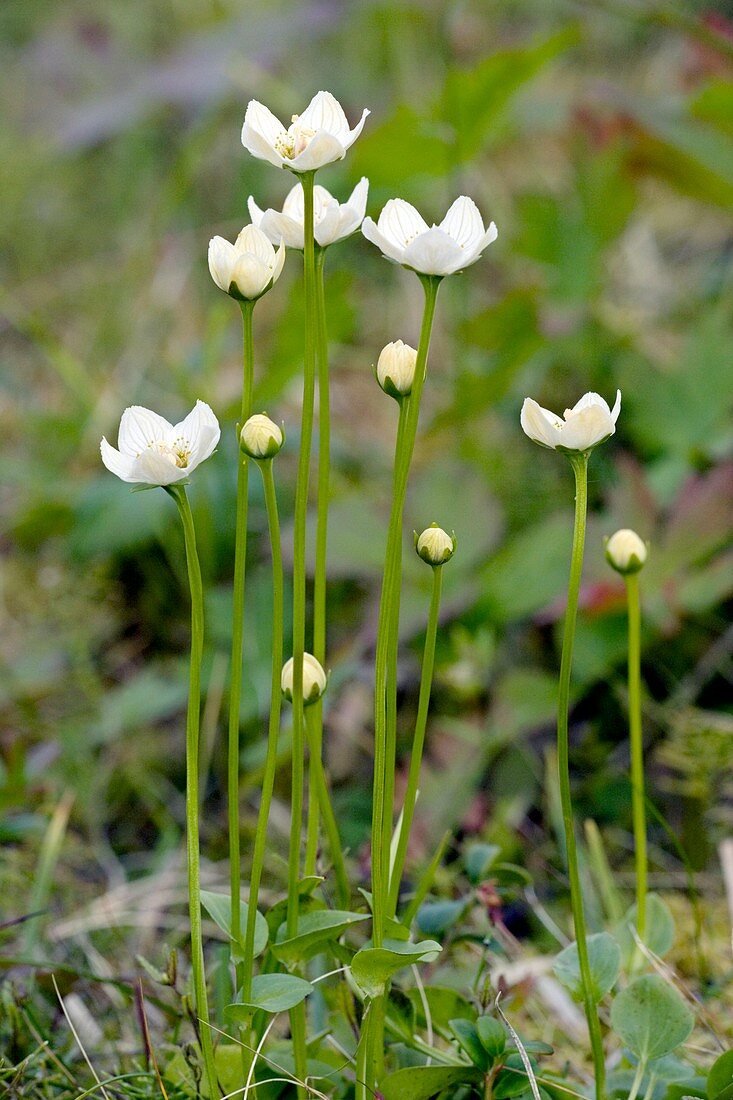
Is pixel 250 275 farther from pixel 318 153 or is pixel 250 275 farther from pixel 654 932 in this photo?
pixel 654 932

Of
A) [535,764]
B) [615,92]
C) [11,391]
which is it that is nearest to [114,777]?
[535,764]

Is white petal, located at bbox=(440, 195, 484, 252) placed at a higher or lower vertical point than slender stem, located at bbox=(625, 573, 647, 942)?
higher

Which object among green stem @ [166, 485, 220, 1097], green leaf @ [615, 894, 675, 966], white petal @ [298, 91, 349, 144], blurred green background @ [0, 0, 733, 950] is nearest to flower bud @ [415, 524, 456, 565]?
green stem @ [166, 485, 220, 1097]

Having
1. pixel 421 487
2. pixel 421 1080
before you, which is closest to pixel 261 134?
pixel 421 1080

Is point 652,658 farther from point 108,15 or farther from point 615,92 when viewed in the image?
point 108,15

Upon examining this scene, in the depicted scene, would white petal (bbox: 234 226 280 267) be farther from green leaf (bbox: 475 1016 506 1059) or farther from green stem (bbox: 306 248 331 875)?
green leaf (bbox: 475 1016 506 1059)
